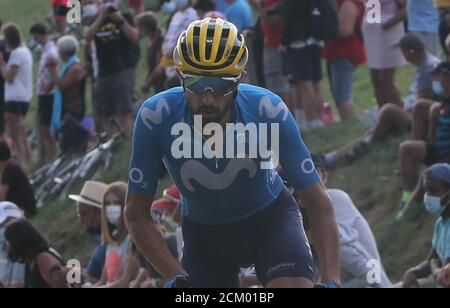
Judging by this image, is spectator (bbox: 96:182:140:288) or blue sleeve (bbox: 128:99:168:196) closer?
blue sleeve (bbox: 128:99:168:196)

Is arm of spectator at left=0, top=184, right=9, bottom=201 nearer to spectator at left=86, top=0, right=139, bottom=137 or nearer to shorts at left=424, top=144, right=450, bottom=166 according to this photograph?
spectator at left=86, top=0, right=139, bottom=137

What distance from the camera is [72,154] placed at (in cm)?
1639

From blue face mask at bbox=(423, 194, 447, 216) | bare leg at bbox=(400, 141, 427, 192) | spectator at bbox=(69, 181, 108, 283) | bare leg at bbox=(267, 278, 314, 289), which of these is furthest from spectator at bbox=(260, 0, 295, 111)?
bare leg at bbox=(267, 278, 314, 289)

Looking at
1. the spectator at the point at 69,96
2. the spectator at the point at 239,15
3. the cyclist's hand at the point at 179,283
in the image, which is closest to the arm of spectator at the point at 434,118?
the spectator at the point at 239,15

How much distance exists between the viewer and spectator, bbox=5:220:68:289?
10.6m

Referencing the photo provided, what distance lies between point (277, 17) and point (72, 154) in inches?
146

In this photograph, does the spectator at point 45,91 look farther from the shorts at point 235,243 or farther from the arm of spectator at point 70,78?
the shorts at point 235,243

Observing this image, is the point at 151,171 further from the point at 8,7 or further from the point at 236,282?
the point at 8,7

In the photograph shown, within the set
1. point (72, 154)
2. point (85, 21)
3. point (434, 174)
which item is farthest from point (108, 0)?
point (434, 174)

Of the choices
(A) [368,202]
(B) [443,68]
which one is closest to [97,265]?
(A) [368,202]

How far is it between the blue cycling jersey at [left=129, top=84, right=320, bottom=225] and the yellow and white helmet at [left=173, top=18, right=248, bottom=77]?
0.29 m

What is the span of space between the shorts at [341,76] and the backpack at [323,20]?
1.41 feet

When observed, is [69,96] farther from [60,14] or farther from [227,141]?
[227,141]

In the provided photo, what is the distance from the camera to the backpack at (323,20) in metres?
13.3
